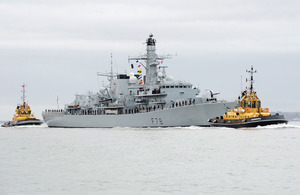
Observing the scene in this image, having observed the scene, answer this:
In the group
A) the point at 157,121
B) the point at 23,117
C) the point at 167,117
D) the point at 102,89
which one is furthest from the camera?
the point at 23,117

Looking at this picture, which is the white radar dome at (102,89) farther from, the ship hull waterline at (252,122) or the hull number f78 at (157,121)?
the ship hull waterline at (252,122)

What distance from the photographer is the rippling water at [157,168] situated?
25516 mm

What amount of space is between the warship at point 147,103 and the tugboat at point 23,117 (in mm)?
6811

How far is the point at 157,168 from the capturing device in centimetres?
3139

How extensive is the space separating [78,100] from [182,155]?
204 ft

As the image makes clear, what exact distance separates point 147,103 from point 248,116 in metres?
18.2

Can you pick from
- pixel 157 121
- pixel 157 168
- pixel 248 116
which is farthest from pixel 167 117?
pixel 157 168

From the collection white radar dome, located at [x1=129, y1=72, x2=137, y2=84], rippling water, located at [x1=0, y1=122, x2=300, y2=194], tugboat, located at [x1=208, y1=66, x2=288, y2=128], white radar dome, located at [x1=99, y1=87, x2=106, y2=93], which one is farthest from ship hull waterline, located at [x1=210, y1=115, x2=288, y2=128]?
white radar dome, located at [x1=99, y1=87, x2=106, y2=93]

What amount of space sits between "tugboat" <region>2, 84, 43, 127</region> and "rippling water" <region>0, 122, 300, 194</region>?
176 feet

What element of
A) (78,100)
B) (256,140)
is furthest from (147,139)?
(78,100)

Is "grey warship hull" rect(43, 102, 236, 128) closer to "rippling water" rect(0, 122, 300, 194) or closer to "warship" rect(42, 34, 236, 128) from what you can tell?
"warship" rect(42, 34, 236, 128)

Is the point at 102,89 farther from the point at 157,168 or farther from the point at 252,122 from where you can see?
the point at 157,168

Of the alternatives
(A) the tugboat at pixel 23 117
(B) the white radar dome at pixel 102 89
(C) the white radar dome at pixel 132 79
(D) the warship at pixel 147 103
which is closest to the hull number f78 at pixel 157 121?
(D) the warship at pixel 147 103

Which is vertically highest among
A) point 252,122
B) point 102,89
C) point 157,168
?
point 102,89
